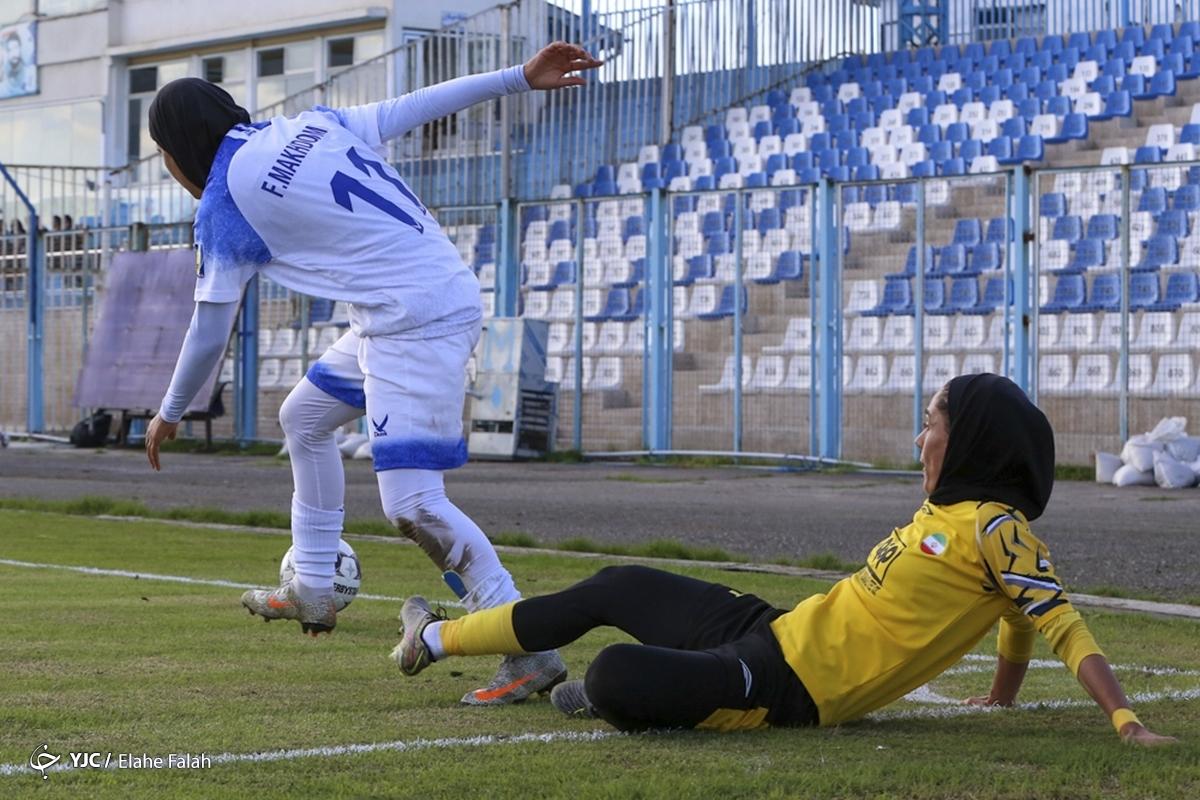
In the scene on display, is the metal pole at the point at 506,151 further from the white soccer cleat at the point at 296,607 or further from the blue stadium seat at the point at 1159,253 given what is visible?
the white soccer cleat at the point at 296,607

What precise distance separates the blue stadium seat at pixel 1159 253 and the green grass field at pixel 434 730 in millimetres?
10846

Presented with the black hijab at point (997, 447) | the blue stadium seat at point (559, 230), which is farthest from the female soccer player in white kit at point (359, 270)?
the blue stadium seat at point (559, 230)

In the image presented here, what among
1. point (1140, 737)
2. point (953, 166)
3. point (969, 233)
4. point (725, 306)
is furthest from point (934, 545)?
point (953, 166)

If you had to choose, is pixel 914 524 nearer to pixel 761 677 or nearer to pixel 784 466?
pixel 761 677

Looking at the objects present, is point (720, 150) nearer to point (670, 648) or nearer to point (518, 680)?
point (518, 680)

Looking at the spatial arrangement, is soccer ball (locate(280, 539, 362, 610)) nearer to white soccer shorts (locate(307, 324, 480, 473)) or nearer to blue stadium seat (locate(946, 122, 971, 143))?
white soccer shorts (locate(307, 324, 480, 473))

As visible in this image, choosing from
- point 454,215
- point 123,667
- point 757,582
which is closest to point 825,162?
point 454,215

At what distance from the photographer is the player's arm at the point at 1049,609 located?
4.38m

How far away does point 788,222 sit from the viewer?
65.7 ft

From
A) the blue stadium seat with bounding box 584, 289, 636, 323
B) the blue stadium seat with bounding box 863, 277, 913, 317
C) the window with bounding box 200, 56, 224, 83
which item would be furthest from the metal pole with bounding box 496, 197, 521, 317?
the window with bounding box 200, 56, 224, 83

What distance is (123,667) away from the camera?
5.66 metres

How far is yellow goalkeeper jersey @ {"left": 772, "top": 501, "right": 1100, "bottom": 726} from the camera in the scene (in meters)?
4.58

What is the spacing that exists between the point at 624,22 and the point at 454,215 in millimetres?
5556

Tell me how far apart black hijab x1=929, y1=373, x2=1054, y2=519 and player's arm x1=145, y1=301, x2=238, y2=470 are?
214cm
